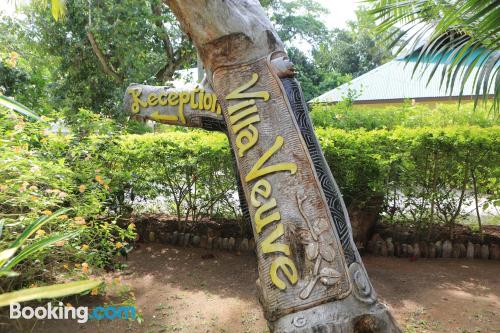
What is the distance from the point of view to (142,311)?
3529mm

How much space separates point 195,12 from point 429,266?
3687 millimetres

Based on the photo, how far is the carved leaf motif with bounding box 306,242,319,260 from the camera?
84.0 inches

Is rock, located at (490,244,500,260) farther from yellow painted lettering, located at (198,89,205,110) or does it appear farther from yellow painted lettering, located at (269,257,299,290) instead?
yellow painted lettering, located at (198,89,205,110)

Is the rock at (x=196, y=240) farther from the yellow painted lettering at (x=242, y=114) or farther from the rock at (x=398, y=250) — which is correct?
the yellow painted lettering at (x=242, y=114)

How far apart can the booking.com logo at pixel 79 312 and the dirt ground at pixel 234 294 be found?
60 millimetres

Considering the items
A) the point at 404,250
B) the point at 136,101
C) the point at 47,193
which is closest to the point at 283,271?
the point at 136,101

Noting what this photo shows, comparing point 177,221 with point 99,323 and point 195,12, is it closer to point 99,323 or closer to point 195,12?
point 99,323

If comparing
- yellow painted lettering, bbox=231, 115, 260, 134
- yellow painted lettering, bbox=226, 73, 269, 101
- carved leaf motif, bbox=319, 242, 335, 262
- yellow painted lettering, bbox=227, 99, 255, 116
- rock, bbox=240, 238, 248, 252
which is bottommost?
rock, bbox=240, 238, 248, 252

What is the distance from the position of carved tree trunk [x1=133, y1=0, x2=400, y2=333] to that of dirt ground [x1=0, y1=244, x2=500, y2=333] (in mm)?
1289

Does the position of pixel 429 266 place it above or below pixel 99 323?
below

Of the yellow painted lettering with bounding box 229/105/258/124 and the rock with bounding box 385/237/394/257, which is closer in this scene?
the yellow painted lettering with bounding box 229/105/258/124

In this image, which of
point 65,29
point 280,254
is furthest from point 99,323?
point 65,29

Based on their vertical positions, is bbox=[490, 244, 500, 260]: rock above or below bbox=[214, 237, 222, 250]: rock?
A: below

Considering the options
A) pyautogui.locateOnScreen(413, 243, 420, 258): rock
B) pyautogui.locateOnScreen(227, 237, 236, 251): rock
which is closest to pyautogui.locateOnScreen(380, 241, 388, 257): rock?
pyautogui.locateOnScreen(413, 243, 420, 258): rock
